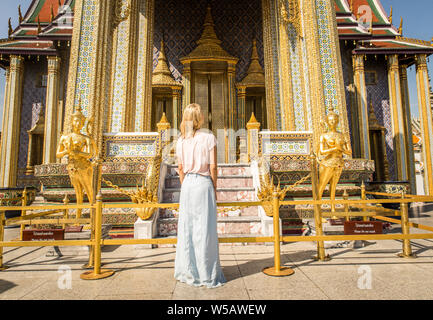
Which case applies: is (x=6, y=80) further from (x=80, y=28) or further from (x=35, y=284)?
(x=35, y=284)

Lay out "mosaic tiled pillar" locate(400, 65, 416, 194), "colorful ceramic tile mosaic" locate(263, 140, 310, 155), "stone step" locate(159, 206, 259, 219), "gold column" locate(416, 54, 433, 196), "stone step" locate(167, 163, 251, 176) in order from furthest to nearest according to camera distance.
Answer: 1. "mosaic tiled pillar" locate(400, 65, 416, 194)
2. "gold column" locate(416, 54, 433, 196)
3. "stone step" locate(167, 163, 251, 176)
4. "colorful ceramic tile mosaic" locate(263, 140, 310, 155)
5. "stone step" locate(159, 206, 259, 219)

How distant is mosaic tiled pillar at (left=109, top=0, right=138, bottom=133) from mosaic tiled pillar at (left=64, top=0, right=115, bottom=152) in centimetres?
77

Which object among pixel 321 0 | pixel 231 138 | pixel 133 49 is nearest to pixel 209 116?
pixel 231 138

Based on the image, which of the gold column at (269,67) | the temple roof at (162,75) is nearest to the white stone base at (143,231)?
the gold column at (269,67)

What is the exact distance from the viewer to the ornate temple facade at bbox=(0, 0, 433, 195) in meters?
9.98

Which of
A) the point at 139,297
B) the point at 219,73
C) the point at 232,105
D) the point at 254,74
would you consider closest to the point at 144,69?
the point at 219,73

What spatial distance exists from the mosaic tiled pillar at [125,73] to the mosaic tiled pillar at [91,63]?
2.53 ft

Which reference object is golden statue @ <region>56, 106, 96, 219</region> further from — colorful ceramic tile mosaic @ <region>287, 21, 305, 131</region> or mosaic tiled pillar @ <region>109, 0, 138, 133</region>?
colorful ceramic tile mosaic @ <region>287, 21, 305, 131</region>

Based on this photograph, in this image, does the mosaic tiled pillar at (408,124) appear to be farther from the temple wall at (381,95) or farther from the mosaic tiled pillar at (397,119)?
the temple wall at (381,95)

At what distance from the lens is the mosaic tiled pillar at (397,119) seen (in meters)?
13.0

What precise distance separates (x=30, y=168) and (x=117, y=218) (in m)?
8.78

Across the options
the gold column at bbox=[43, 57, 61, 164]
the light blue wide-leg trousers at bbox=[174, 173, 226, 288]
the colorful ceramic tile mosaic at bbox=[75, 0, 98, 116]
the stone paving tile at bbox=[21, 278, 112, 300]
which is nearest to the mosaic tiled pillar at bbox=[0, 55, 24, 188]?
the gold column at bbox=[43, 57, 61, 164]
